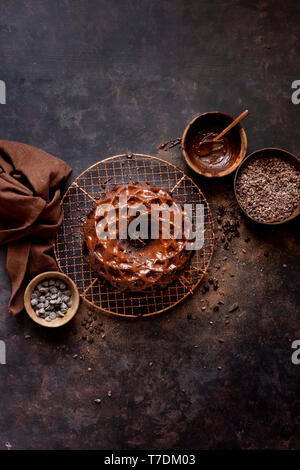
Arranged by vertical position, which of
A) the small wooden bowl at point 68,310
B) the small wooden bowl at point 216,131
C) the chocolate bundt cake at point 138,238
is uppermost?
the small wooden bowl at point 216,131

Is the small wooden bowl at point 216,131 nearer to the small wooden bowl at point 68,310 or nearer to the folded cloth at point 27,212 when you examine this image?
the folded cloth at point 27,212

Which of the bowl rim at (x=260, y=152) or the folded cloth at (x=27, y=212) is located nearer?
the folded cloth at (x=27, y=212)

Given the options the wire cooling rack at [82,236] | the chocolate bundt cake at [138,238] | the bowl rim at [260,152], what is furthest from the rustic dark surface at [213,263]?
the chocolate bundt cake at [138,238]

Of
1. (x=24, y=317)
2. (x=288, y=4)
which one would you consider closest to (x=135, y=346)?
(x=24, y=317)

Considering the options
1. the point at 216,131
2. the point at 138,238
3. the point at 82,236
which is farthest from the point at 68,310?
the point at 216,131

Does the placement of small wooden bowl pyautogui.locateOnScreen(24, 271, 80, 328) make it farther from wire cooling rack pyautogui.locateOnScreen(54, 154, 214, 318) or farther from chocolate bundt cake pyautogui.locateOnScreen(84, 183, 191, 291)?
chocolate bundt cake pyautogui.locateOnScreen(84, 183, 191, 291)

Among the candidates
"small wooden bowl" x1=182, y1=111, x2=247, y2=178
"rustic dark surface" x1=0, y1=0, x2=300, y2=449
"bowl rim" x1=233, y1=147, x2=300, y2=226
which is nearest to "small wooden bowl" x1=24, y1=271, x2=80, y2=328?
"rustic dark surface" x1=0, y1=0, x2=300, y2=449
